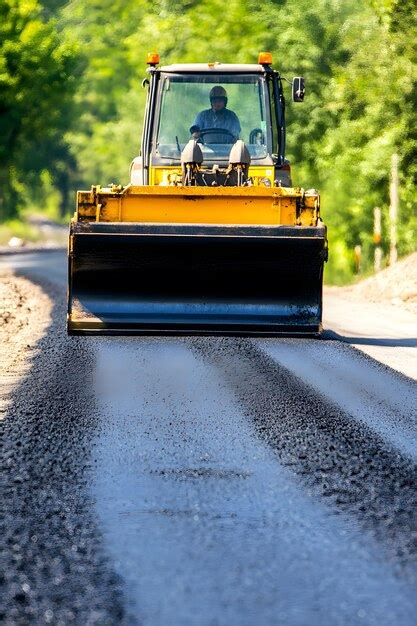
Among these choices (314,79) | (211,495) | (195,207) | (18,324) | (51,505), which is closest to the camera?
(51,505)

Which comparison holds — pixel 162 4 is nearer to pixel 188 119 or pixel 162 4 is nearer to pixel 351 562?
pixel 188 119

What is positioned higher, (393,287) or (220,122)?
(220,122)

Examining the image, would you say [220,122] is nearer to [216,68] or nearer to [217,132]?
[217,132]

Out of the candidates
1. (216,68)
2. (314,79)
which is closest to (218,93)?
(216,68)

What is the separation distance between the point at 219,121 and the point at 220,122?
16mm

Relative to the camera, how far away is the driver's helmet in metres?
15.6

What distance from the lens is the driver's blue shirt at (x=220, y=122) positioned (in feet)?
50.7

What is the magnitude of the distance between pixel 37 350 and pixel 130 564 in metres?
8.09

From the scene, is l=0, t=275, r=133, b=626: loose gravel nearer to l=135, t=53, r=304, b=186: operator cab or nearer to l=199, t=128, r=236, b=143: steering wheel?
l=135, t=53, r=304, b=186: operator cab

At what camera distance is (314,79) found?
35094 millimetres

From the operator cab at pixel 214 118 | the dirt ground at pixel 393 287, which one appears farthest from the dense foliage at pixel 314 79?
the operator cab at pixel 214 118

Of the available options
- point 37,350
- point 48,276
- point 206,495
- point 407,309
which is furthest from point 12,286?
point 206,495

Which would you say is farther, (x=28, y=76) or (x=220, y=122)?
(x=28, y=76)

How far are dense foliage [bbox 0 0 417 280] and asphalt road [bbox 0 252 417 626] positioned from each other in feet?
47.8
